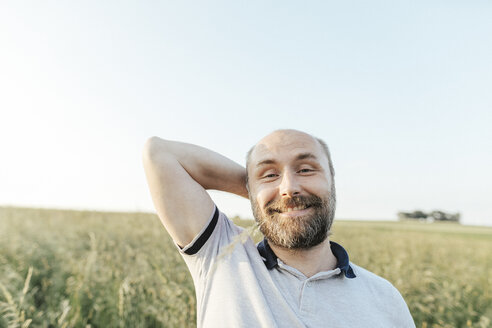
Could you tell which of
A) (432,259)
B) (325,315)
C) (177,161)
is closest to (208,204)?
(177,161)

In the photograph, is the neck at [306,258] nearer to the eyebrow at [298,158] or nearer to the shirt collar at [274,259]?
the shirt collar at [274,259]

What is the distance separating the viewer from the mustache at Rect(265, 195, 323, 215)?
80.7 inches

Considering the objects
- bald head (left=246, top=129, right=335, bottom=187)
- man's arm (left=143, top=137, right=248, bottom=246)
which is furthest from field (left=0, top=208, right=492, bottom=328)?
bald head (left=246, top=129, right=335, bottom=187)

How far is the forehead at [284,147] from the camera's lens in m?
2.18

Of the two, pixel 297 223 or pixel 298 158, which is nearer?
pixel 297 223

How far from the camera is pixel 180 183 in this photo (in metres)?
2.03

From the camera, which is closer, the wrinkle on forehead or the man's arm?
the man's arm

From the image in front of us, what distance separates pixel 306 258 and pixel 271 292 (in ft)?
1.06

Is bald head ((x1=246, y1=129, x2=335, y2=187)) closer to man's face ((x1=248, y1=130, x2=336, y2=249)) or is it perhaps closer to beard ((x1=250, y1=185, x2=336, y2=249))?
man's face ((x1=248, y1=130, x2=336, y2=249))

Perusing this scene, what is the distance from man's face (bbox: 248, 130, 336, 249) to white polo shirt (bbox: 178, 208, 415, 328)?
0.17 metres

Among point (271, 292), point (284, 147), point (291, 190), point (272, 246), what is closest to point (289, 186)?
point (291, 190)

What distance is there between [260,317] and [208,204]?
664mm

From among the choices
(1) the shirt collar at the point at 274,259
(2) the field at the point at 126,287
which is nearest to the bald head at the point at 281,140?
(1) the shirt collar at the point at 274,259

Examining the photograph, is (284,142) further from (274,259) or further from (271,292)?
(271,292)
